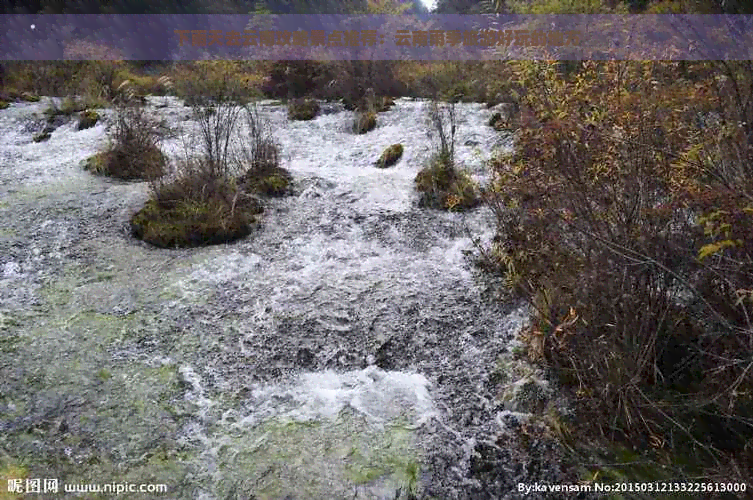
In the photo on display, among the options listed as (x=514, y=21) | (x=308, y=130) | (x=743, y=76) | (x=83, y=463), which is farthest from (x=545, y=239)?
(x=514, y=21)

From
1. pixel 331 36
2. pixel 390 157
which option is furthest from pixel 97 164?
pixel 331 36

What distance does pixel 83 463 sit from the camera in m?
2.79

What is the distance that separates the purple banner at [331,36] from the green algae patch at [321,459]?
2548mm

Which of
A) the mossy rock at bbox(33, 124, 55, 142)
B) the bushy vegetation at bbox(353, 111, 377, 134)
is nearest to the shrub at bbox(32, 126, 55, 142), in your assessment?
the mossy rock at bbox(33, 124, 55, 142)

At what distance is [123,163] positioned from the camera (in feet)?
22.1


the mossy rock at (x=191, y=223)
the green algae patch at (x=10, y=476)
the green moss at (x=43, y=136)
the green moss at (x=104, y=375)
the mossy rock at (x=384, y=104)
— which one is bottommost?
the green algae patch at (x=10, y=476)

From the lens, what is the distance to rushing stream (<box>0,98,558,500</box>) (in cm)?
281

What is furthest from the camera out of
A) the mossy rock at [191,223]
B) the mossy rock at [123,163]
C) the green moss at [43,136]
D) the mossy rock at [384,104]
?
the mossy rock at [384,104]

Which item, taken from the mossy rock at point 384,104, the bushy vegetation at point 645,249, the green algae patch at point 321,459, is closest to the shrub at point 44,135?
the mossy rock at point 384,104

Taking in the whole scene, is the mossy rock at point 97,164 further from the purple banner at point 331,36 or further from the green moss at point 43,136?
the purple banner at point 331,36

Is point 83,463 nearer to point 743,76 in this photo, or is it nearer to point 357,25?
point 743,76

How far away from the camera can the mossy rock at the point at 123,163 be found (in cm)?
661

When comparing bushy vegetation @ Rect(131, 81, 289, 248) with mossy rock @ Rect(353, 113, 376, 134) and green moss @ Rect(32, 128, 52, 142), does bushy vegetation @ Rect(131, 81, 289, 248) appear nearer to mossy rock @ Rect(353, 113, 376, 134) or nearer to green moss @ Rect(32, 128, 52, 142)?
mossy rock @ Rect(353, 113, 376, 134)

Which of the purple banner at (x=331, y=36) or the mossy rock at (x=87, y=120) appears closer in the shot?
the purple banner at (x=331, y=36)
